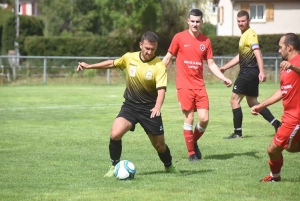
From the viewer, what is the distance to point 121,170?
943cm

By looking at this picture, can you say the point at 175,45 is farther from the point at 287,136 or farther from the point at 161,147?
the point at 287,136

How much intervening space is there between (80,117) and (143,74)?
32.1 ft

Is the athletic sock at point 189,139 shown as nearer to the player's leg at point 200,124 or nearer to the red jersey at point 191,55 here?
the player's leg at point 200,124

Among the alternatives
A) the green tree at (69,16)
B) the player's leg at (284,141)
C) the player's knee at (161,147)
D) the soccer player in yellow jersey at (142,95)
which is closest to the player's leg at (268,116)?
the player's knee at (161,147)

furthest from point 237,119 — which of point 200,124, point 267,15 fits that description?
point 267,15

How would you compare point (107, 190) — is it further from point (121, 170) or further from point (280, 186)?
point (280, 186)

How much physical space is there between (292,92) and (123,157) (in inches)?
153

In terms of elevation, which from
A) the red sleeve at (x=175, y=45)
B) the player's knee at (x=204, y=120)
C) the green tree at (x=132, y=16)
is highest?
the green tree at (x=132, y=16)

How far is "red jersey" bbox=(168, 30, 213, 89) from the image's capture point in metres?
11.6

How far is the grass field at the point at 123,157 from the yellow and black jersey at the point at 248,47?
1.51 m

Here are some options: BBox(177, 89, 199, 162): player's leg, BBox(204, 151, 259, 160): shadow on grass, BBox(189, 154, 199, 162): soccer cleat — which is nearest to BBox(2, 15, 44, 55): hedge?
BBox(204, 151, 259, 160): shadow on grass

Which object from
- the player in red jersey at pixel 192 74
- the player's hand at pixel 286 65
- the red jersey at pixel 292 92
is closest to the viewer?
the player's hand at pixel 286 65

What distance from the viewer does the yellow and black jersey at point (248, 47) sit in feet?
45.6

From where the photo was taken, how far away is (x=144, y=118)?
9.70 meters
